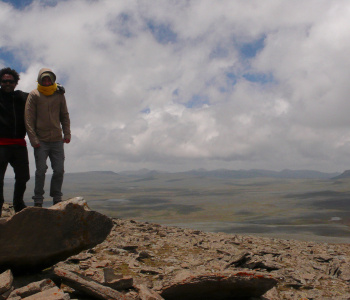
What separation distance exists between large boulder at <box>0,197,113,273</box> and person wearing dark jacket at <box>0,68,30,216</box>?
1.94 meters

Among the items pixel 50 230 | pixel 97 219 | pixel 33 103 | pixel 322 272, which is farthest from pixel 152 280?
pixel 322 272

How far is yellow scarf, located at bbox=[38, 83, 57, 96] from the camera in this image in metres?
7.57

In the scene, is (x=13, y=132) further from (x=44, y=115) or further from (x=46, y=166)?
(x=46, y=166)

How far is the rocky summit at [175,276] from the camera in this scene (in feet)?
17.3

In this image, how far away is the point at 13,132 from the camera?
7.16 meters

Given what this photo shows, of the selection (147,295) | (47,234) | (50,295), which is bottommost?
(147,295)

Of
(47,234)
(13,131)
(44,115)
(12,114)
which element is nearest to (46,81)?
(44,115)

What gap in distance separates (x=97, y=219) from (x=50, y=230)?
1.00m

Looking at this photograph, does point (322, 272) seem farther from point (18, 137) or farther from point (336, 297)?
point (18, 137)

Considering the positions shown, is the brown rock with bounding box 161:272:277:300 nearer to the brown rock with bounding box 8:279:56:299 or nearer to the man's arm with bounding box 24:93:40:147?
the brown rock with bounding box 8:279:56:299

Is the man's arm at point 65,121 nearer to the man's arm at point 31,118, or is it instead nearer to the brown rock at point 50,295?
the man's arm at point 31,118

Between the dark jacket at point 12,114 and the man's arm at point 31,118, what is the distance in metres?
0.22

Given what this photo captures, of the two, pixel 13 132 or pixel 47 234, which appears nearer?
pixel 47 234

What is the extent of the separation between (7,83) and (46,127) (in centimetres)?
141
